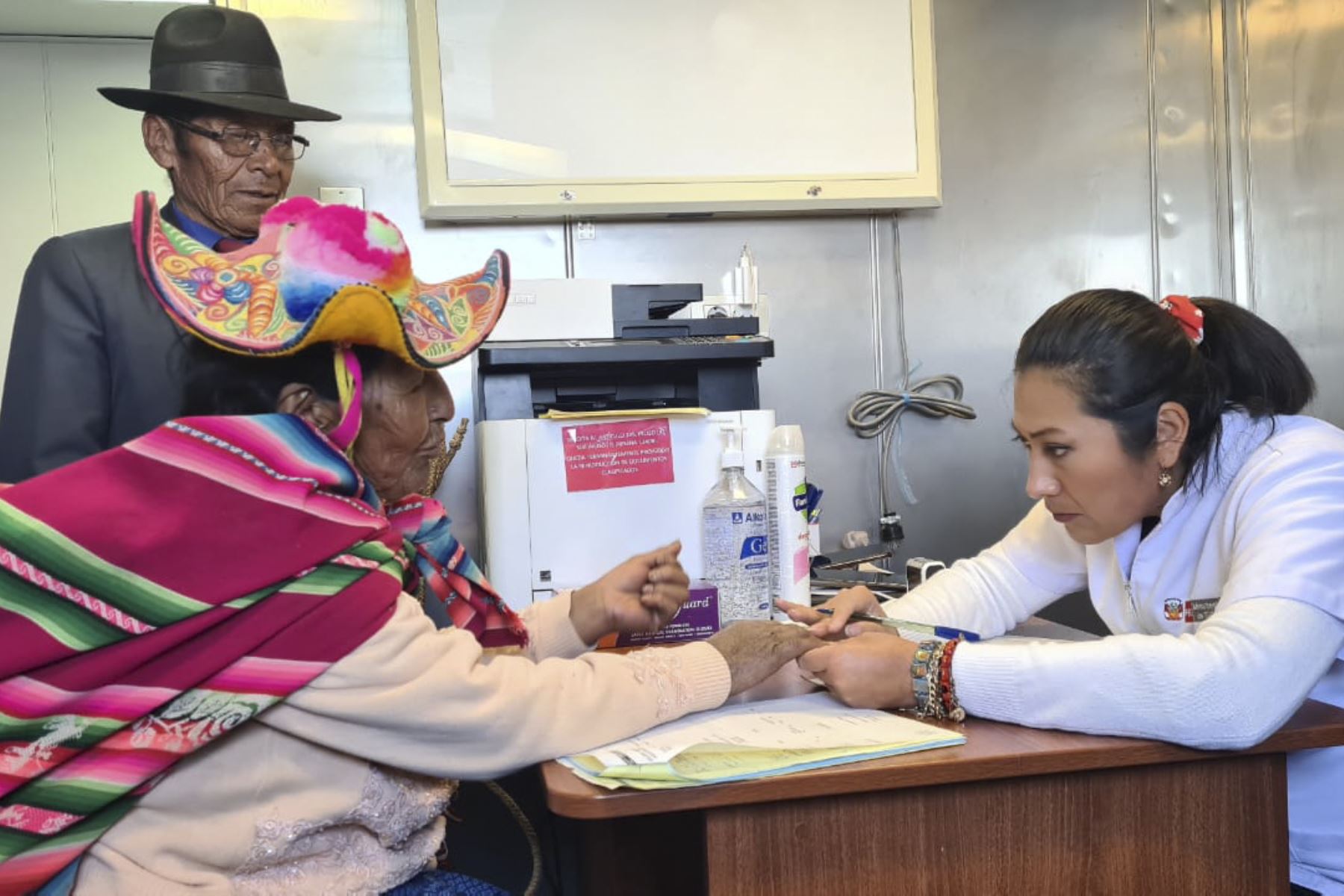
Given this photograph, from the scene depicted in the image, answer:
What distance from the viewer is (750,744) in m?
1.08

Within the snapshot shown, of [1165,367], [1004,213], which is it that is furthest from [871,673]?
[1004,213]

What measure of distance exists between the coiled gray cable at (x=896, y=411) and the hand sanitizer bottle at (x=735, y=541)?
957 millimetres

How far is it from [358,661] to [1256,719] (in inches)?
33.0

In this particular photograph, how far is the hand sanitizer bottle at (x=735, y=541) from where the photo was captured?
1788 millimetres

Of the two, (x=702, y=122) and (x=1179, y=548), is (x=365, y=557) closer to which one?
(x=1179, y=548)

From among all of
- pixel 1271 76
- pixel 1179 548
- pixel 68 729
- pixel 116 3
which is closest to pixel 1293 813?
pixel 1179 548

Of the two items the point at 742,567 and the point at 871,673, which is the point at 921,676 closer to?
the point at 871,673

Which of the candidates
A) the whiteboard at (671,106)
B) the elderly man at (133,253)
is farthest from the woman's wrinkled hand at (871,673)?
the whiteboard at (671,106)

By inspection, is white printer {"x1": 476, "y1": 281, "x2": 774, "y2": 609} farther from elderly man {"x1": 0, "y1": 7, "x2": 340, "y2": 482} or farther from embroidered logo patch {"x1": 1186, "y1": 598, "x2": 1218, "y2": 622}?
embroidered logo patch {"x1": 1186, "y1": 598, "x2": 1218, "y2": 622}

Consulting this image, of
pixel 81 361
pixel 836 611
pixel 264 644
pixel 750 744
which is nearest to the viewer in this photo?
pixel 264 644

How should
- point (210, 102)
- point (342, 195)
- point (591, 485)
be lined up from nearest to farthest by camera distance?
point (210, 102)
point (591, 485)
point (342, 195)

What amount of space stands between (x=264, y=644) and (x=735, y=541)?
975 millimetres

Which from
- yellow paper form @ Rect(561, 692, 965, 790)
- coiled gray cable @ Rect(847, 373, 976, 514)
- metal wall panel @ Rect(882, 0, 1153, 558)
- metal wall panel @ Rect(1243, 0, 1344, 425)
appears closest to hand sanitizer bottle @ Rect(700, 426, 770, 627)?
yellow paper form @ Rect(561, 692, 965, 790)

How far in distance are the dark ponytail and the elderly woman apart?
1.97 feet
